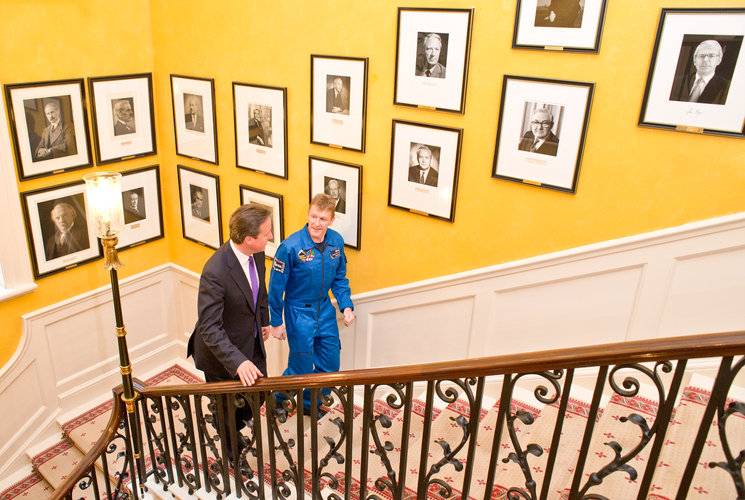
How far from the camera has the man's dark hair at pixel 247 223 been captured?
312 centimetres

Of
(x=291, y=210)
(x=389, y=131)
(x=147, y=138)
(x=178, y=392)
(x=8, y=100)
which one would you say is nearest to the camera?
(x=178, y=392)

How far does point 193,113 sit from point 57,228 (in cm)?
167

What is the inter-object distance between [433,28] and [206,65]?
2467 millimetres

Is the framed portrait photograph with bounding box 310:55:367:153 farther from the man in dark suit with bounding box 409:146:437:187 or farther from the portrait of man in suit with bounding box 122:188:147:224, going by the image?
the portrait of man in suit with bounding box 122:188:147:224

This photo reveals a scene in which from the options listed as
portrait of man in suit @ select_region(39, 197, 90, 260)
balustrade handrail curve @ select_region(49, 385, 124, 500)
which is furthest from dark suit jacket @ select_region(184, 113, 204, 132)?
balustrade handrail curve @ select_region(49, 385, 124, 500)

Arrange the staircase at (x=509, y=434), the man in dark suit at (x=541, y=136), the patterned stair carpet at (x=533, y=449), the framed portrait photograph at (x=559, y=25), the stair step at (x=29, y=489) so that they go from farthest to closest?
the stair step at (x=29, y=489), the man in dark suit at (x=541, y=136), the framed portrait photograph at (x=559, y=25), the patterned stair carpet at (x=533, y=449), the staircase at (x=509, y=434)

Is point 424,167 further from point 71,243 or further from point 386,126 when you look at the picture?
point 71,243

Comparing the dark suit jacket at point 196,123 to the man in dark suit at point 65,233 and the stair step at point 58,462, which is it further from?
the stair step at point 58,462

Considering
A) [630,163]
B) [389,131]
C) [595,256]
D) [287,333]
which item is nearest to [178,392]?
[287,333]

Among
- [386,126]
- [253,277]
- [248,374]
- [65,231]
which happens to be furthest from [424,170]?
[65,231]

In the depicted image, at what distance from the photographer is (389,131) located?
164 inches

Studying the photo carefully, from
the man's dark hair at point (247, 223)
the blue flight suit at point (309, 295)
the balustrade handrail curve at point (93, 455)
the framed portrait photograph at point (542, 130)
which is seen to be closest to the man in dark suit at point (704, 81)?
the framed portrait photograph at point (542, 130)

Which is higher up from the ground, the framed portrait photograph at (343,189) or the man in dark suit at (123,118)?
the man in dark suit at (123,118)

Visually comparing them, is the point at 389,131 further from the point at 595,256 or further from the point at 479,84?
the point at 595,256
